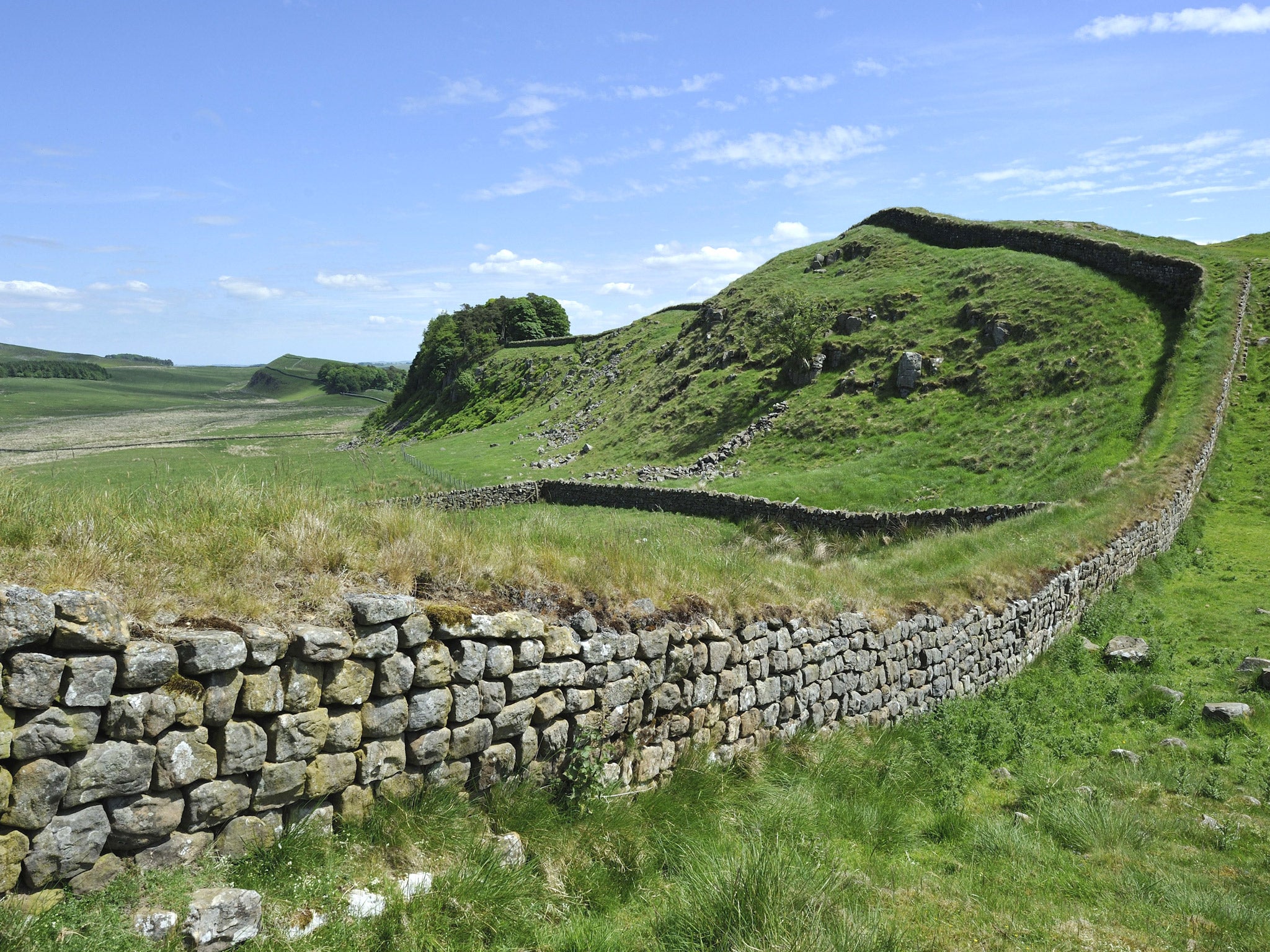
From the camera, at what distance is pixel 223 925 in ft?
13.5

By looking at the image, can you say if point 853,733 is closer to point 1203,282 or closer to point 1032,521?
point 1032,521

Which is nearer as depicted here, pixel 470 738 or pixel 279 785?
pixel 279 785

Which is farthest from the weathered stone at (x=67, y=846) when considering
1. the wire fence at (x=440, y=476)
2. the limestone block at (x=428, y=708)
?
the wire fence at (x=440, y=476)

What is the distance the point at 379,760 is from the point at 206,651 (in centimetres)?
153

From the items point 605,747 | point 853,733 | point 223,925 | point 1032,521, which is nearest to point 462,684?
point 605,747

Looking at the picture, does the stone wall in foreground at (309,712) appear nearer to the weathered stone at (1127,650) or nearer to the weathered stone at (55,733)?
the weathered stone at (55,733)

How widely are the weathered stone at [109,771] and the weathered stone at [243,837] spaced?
0.63m

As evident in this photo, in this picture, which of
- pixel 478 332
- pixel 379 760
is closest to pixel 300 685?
pixel 379 760

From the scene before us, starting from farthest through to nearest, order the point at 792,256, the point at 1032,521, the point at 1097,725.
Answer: the point at 792,256, the point at 1032,521, the point at 1097,725

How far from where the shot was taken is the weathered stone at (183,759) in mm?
4352

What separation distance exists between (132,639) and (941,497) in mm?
26169

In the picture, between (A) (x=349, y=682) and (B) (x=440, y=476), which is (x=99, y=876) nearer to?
(A) (x=349, y=682)

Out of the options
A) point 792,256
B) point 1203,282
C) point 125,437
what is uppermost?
point 792,256

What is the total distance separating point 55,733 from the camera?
3.96 meters
